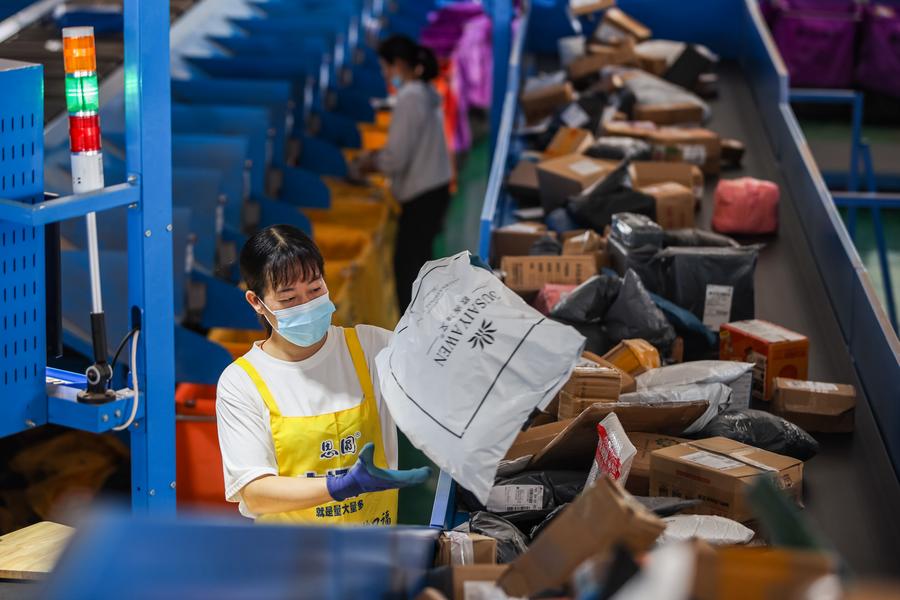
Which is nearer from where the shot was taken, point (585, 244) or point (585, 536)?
point (585, 536)

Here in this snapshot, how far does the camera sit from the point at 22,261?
2844 mm

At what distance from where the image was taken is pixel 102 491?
15.3ft

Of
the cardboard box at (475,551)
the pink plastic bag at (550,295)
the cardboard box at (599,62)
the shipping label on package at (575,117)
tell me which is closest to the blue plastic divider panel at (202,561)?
the cardboard box at (475,551)

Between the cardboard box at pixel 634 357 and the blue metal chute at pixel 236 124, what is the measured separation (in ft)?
10.7

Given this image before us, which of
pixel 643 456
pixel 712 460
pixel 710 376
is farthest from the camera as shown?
pixel 710 376

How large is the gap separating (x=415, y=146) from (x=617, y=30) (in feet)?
6.66

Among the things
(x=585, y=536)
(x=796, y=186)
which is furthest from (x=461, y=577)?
(x=796, y=186)

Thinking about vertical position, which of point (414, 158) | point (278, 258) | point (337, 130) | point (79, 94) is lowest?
point (337, 130)

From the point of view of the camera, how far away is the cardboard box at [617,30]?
25.6ft

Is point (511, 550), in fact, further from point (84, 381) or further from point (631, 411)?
point (84, 381)

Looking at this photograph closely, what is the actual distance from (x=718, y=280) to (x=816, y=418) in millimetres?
767

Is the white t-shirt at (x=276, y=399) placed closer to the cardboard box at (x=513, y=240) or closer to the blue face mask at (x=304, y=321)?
the blue face mask at (x=304, y=321)

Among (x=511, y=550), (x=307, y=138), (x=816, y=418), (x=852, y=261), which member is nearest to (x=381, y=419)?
(x=511, y=550)

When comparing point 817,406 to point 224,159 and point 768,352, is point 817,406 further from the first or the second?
point 224,159
